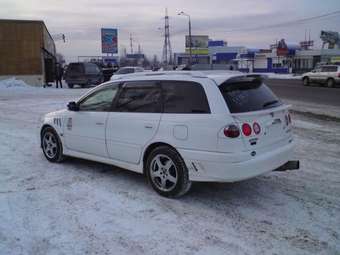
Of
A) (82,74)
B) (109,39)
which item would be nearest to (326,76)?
(82,74)

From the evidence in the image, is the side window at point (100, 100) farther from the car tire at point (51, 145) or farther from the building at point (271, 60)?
the building at point (271, 60)

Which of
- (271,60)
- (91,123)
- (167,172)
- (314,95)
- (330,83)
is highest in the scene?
(271,60)

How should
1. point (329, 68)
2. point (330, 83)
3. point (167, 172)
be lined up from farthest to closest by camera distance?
point (329, 68) < point (330, 83) < point (167, 172)

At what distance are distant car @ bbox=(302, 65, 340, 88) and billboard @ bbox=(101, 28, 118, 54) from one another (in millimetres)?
39393

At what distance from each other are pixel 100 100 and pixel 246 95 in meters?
2.44

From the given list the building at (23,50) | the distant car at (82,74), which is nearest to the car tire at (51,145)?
the distant car at (82,74)

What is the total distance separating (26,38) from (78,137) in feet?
88.6

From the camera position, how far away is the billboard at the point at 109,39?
208ft

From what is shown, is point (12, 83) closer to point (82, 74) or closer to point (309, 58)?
point (82, 74)

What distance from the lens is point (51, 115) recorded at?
695 cm

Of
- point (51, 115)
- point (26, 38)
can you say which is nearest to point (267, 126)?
point (51, 115)

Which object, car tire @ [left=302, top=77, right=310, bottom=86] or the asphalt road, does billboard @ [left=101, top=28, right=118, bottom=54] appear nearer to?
car tire @ [left=302, top=77, right=310, bottom=86]

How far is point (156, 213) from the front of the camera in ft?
15.1

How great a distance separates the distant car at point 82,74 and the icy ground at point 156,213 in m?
22.6
